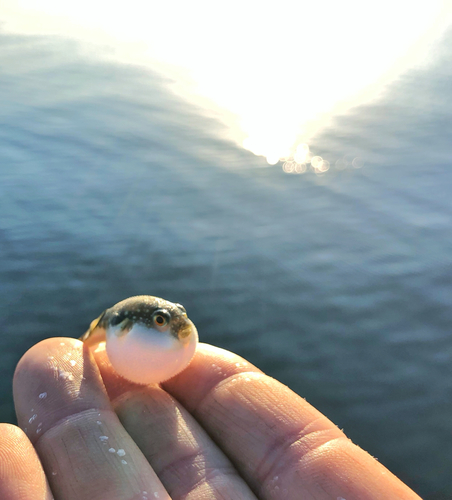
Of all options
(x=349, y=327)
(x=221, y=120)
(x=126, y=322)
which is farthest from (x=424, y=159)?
(x=126, y=322)

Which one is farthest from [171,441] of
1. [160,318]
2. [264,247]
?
[264,247]

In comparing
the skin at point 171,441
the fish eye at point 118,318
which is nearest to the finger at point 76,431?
the skin at point 171,441

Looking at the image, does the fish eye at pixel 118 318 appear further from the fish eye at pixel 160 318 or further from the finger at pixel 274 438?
the finger at pixel 274 438

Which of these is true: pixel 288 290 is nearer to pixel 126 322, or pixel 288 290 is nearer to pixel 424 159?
pixel 126 322

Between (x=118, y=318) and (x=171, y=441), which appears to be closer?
(x=171, y=441)

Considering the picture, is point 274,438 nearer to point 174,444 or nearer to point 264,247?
point 174,444

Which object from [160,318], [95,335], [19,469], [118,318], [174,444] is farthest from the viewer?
[95,335]
